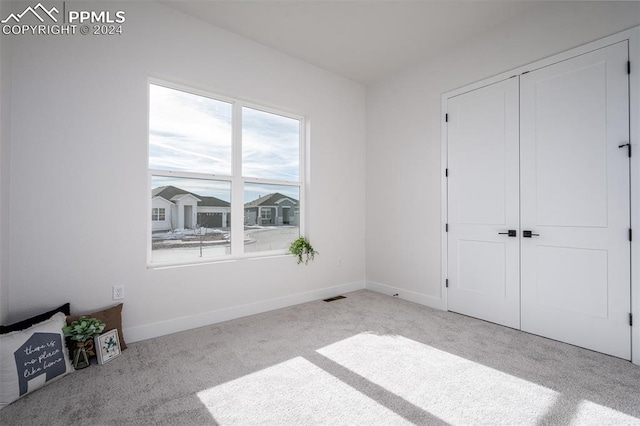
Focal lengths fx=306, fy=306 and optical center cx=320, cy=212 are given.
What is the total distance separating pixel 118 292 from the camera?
2.58m

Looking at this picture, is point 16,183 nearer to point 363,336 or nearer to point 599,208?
point 363,336

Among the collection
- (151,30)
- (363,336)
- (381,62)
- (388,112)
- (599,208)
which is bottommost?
(363,336)

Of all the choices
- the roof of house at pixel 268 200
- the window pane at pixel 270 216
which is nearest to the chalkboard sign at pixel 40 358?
the window pane at pixel 270 216

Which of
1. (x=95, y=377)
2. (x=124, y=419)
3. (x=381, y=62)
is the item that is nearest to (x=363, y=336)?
(x=124, y=419)

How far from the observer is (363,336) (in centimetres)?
278

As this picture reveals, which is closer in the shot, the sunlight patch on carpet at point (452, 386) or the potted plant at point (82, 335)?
the sunlight patch on carpet at point (452, 386)

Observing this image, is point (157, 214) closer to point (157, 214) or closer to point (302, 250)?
point (157, 214)

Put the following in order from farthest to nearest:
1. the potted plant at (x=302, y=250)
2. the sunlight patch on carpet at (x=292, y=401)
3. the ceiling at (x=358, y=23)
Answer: the potted plant at (x=302, y=250) → the ceiling at (x=358, y=23) → the sunlight patch on carpet at (x=292, y=401)

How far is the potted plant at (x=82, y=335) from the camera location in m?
Result: 2.12

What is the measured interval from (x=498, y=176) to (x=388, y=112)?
174 centimetres

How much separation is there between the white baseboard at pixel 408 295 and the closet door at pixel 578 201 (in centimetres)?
91

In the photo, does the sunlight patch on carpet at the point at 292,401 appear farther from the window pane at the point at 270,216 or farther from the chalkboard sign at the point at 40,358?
the window pane at the point at 270,216

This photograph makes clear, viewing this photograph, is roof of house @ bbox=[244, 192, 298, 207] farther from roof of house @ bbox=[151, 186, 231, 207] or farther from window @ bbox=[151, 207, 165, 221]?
window @ bbox=[151, 207, 165, 221]

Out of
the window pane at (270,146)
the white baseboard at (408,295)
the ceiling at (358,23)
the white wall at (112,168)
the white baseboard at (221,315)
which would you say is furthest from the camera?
the white baseboard at (408,295)
